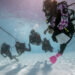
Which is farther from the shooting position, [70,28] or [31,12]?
[31,12]

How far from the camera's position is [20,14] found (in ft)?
77.3

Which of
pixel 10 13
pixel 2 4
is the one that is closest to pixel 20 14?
pixel 10 13

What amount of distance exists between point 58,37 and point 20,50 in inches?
230

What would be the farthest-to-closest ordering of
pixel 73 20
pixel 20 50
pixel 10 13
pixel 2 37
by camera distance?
pixel 2 37 < pixel 10 13 < pixel 20 50 < pixel 73 20

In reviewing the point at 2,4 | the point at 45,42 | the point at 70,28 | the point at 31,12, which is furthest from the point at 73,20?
the point at 31,12

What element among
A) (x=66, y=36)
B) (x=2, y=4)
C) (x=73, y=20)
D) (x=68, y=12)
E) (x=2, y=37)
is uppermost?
(x=2, y=4)

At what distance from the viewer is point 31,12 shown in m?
23.5

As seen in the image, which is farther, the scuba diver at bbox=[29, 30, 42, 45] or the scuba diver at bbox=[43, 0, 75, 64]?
the scuba diver at bbox=[29, 30, 42, 45]

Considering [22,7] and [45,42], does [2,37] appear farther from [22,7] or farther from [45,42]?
[45,42]

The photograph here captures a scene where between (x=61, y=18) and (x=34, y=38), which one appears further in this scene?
(x=34, y=38)

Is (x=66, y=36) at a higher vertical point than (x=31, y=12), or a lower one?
lower

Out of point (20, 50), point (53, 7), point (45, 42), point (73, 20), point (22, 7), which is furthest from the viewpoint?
point (22, 7)

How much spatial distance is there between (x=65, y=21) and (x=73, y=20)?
0.29 metres

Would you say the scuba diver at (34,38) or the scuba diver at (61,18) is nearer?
the scuba diver at (61,18)
